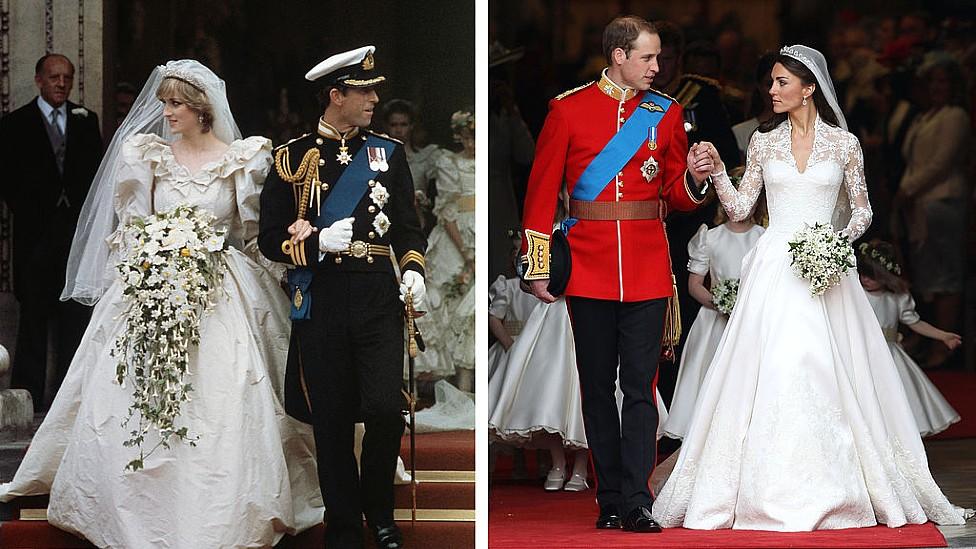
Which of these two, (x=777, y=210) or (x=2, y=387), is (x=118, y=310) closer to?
(x=2, y=387)

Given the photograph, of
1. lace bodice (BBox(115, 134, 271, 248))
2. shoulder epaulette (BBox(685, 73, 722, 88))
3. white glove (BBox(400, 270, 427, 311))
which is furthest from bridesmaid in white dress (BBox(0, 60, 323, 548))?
shoulder epaulette (BBox(685, 73, 722, 88))

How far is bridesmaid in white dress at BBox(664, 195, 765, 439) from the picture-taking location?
7.88 metres

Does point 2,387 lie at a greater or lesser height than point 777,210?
lesser

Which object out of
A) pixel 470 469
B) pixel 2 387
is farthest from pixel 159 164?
pixel 470 469

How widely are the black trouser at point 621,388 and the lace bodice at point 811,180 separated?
0.65 meters

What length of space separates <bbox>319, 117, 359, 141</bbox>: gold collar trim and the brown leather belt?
1025 mm

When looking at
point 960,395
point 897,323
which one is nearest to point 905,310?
point 897,323

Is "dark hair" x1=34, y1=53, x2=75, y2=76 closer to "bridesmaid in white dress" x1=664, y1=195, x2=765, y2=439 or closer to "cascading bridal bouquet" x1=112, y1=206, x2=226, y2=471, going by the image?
"cascading bridal bouquet" x1=112, y1=206, x2=226, y2=471

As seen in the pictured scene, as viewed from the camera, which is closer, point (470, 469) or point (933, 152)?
point (470, 469)

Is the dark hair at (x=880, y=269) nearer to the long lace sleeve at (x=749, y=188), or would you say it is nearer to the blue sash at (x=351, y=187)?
the long lace sleeve at (x=749, y=188)

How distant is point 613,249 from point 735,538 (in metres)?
1.20

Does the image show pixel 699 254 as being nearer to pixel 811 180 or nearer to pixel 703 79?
pixel 703 79

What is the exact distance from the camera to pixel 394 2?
6.27 m

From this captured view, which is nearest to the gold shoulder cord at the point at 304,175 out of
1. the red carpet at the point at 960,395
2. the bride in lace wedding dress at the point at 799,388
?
the bride in lace wedding dress at the point at 799,388
